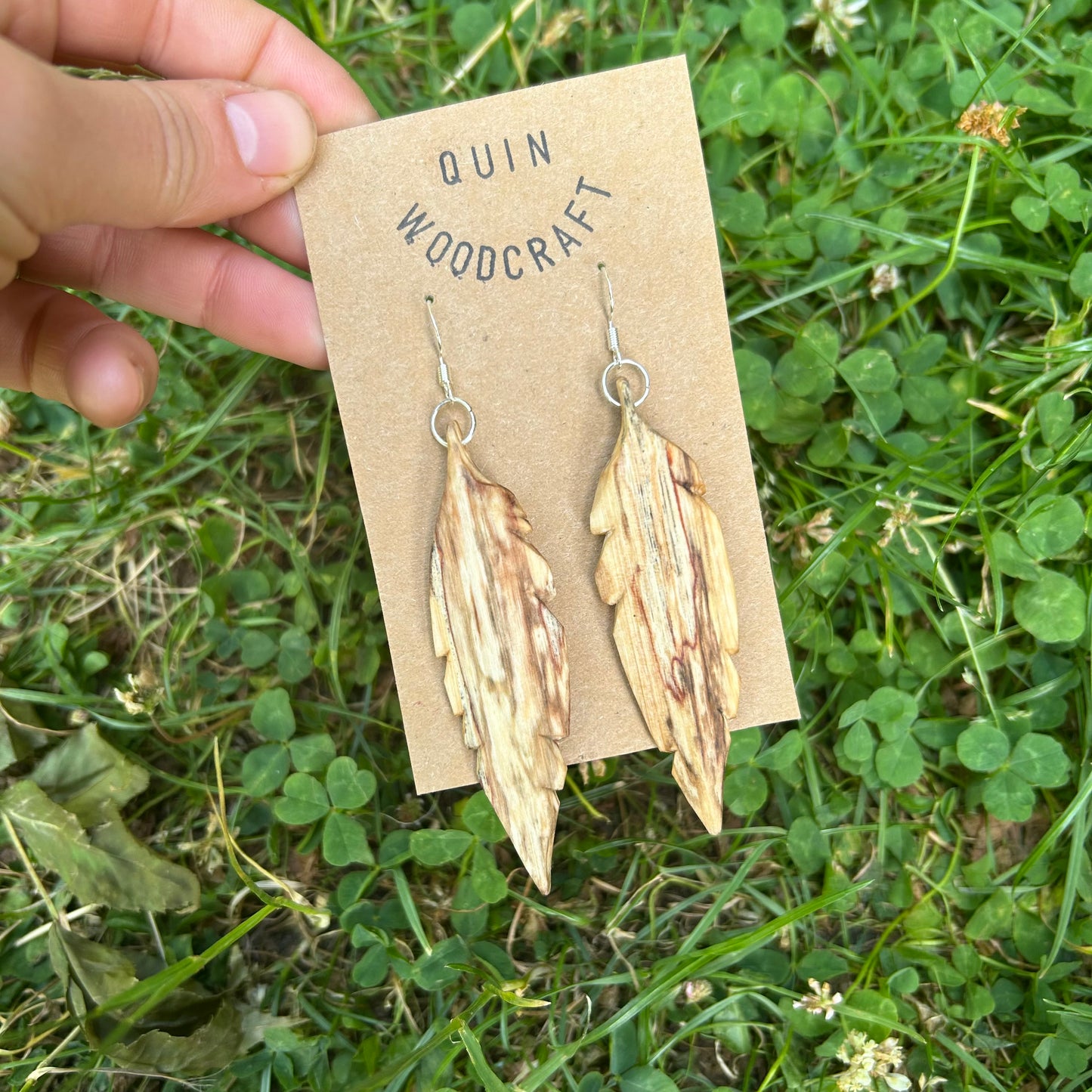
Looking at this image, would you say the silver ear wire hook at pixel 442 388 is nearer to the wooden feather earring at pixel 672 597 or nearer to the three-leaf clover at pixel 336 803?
the wooden feather earring at pixel 672 597

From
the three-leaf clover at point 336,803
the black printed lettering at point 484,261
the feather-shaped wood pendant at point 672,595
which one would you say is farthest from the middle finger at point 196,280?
the three-leaf clover at point 336,803

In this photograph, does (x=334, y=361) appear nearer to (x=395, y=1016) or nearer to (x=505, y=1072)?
(x=395, y=1016)

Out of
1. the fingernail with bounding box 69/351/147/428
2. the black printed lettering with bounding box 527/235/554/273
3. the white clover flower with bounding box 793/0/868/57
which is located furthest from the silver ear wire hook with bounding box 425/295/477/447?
the white clover flower with bounding box 793/0/868/57

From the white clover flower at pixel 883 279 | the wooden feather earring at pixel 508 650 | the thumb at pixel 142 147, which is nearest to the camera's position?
the thumb at pixel 142 147

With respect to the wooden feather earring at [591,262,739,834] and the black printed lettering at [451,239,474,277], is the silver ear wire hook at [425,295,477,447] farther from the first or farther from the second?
the wooden feather earring at [591,262,739,834]

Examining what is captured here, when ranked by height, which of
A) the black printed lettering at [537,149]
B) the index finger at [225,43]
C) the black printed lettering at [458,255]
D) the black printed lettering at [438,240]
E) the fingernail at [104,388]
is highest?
the index finger at [225,43]

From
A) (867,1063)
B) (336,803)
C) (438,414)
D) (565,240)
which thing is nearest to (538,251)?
(565,240)

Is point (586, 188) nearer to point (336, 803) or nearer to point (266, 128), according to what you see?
point (266, 128)

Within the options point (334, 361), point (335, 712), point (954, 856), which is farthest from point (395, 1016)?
point (334, 361)
